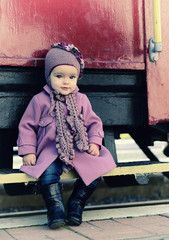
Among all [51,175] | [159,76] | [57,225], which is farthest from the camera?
[159,76]

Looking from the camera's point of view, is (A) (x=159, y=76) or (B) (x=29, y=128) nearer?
(B) (x=29, y=128)

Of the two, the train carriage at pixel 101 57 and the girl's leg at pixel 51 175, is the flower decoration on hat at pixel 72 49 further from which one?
the girl's leg at pixel 51 175

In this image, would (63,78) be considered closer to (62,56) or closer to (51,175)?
(62,56)

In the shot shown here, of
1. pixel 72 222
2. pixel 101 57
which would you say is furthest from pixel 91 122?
pixel 72 222

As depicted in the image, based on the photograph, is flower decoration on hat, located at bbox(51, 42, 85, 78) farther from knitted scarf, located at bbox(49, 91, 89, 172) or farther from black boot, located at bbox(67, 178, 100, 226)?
black boot, located at bbox(67, 178, 100, 226)

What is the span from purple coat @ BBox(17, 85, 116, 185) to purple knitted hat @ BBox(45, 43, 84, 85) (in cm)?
16

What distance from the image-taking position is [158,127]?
11.2 feet

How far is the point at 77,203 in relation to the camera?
9.02 ft

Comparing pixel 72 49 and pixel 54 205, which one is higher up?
pixel 72 49

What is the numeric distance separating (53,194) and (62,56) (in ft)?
2.82

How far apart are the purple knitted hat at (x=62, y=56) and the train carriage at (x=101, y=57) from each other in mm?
112

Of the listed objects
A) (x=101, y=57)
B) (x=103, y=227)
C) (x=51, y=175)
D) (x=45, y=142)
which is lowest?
(x=103, y=227)

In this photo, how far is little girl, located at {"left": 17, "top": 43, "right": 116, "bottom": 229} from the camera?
271cm

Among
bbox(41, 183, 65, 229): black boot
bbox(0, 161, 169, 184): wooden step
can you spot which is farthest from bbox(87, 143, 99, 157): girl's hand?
bbox(41, 183, 65, 229): black boot
